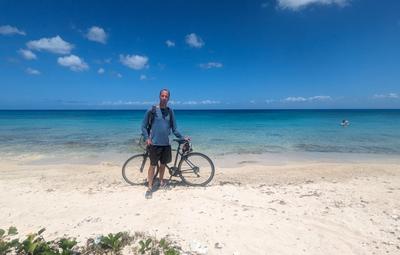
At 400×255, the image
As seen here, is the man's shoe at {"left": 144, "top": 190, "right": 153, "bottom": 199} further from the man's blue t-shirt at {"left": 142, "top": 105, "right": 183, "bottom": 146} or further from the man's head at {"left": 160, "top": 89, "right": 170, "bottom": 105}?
the man's head at {"left": 160, "top": 89, "right": 170, "bottom": 105}

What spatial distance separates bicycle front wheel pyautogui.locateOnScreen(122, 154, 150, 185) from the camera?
267 inches

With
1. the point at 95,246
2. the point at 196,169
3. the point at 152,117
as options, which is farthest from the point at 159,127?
the point at 95,246

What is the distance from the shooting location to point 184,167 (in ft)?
22.7

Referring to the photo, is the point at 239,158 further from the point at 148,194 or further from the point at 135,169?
the point at 148,194

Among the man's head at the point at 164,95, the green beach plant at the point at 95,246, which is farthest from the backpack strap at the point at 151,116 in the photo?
the green beach plant at the point at 95,246

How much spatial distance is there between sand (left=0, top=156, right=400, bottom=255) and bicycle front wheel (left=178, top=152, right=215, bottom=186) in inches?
12.7

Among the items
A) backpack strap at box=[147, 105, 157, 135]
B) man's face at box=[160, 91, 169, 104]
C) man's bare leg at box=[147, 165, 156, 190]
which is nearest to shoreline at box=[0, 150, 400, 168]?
man's bare leg at box=[147, 165, 156, 190]

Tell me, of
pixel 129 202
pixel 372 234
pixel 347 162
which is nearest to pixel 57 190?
pixel 129 202

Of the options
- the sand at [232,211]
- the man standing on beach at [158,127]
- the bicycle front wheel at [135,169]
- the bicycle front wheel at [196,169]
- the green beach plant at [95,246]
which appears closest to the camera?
the green beach plant at [95,246]

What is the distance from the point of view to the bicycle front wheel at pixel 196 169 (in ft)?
22.7

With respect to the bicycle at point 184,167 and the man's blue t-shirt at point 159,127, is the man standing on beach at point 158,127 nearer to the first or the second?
the man's blue t-shirt at point 159,127

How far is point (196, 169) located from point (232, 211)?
2.18m

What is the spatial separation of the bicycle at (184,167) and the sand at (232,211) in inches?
13.2

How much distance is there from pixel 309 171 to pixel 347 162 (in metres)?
3.19
